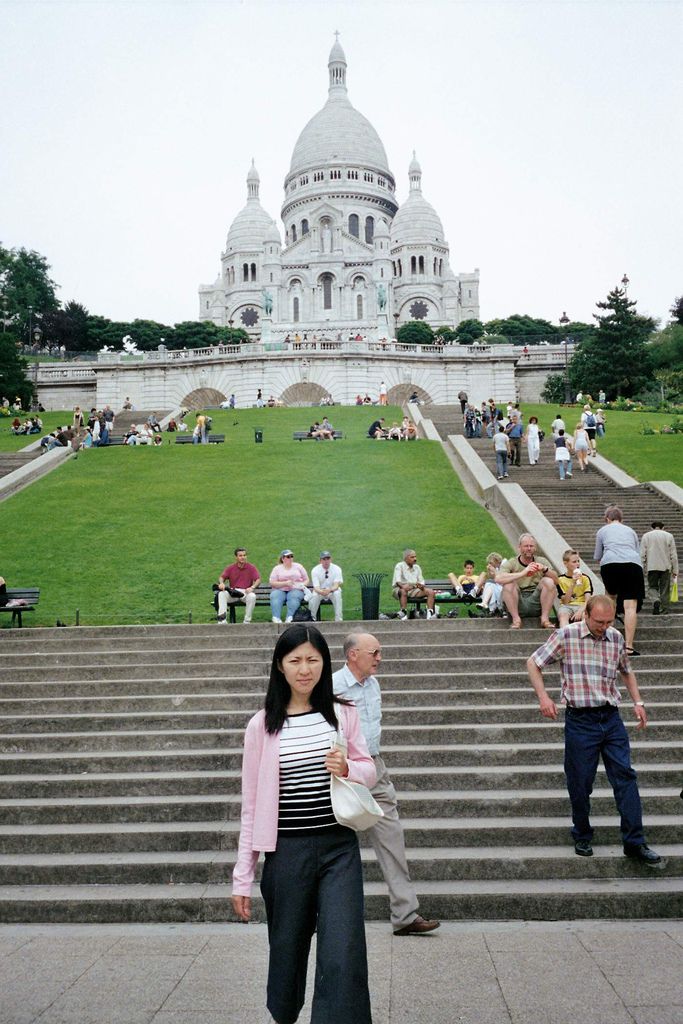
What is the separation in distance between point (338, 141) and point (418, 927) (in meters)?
108

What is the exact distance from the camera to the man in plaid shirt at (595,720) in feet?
20.0

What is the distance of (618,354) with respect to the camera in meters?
51.5

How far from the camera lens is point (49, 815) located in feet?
23.6

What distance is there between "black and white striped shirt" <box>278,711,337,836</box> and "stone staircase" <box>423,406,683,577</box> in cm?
1176

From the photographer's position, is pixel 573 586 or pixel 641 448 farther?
pixel 641 448

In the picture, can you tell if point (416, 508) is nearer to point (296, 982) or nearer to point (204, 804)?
point (204, 804)

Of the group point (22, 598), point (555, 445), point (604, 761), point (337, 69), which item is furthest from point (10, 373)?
point (337, 69)

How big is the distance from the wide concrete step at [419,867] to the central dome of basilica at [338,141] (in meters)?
105

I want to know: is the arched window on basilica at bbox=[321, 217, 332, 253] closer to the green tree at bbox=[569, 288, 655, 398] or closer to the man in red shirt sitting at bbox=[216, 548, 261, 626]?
the green tree at bbox=[569, 288, 655, 398]

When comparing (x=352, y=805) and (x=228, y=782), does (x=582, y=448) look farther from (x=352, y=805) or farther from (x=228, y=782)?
(x=352, y=805)

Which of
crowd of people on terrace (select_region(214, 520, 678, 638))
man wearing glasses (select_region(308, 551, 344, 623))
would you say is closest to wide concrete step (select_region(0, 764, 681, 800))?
crowd of people on terrace (select_region(214, 520, 678, 638))

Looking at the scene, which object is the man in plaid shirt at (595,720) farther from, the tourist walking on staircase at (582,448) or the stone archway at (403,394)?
the stone archway at (403,394)

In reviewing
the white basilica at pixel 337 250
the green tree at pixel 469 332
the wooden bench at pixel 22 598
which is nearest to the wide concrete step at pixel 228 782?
the wooden bench at pixel 22 598

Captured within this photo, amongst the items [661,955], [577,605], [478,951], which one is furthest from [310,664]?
[577,605]
